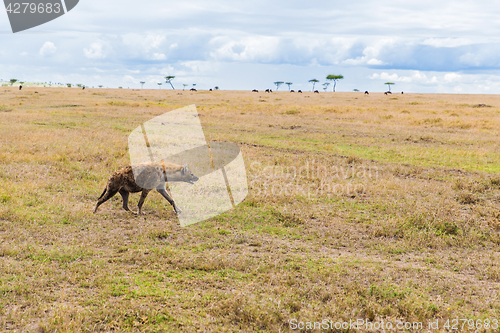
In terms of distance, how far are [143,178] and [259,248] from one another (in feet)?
11.6

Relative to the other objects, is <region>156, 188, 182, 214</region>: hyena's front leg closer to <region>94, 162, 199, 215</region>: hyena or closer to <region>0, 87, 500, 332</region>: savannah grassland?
<region>94, 162, 199, 215</region>: hyena

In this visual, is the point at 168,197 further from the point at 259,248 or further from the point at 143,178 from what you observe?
the point at 259,248

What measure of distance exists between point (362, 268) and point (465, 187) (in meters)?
7.29

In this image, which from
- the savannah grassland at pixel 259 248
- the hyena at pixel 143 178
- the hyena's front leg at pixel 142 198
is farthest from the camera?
the hyena's front leg at pixel 142 198

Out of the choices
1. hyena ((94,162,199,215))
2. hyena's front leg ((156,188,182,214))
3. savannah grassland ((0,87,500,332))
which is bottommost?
savannah grassland ((0,87,500,332))

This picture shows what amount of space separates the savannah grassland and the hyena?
59 cm

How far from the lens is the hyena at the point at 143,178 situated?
9.34 m

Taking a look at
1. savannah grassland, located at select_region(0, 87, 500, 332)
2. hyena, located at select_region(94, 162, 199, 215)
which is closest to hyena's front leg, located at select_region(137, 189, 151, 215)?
hyena, located at select_region(94, 162, 199, 215)

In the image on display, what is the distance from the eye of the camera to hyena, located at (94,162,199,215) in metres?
9.34

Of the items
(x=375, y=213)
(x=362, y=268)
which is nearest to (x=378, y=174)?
(x=375, y=213)

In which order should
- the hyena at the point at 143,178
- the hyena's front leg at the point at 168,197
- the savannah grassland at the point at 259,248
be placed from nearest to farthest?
the savannah grassland at the point at 259,248 < the hyena at the point at 143,178 < the hyena's front leg at the point at 168,197

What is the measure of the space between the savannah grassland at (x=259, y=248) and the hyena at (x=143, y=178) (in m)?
0.59

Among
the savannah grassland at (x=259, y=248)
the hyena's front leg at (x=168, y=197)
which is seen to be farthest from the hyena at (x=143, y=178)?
the savannah grassland at (x=259, y=248)

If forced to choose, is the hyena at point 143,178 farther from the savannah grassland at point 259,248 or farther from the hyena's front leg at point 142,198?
the savannah grassland at point 259,248
